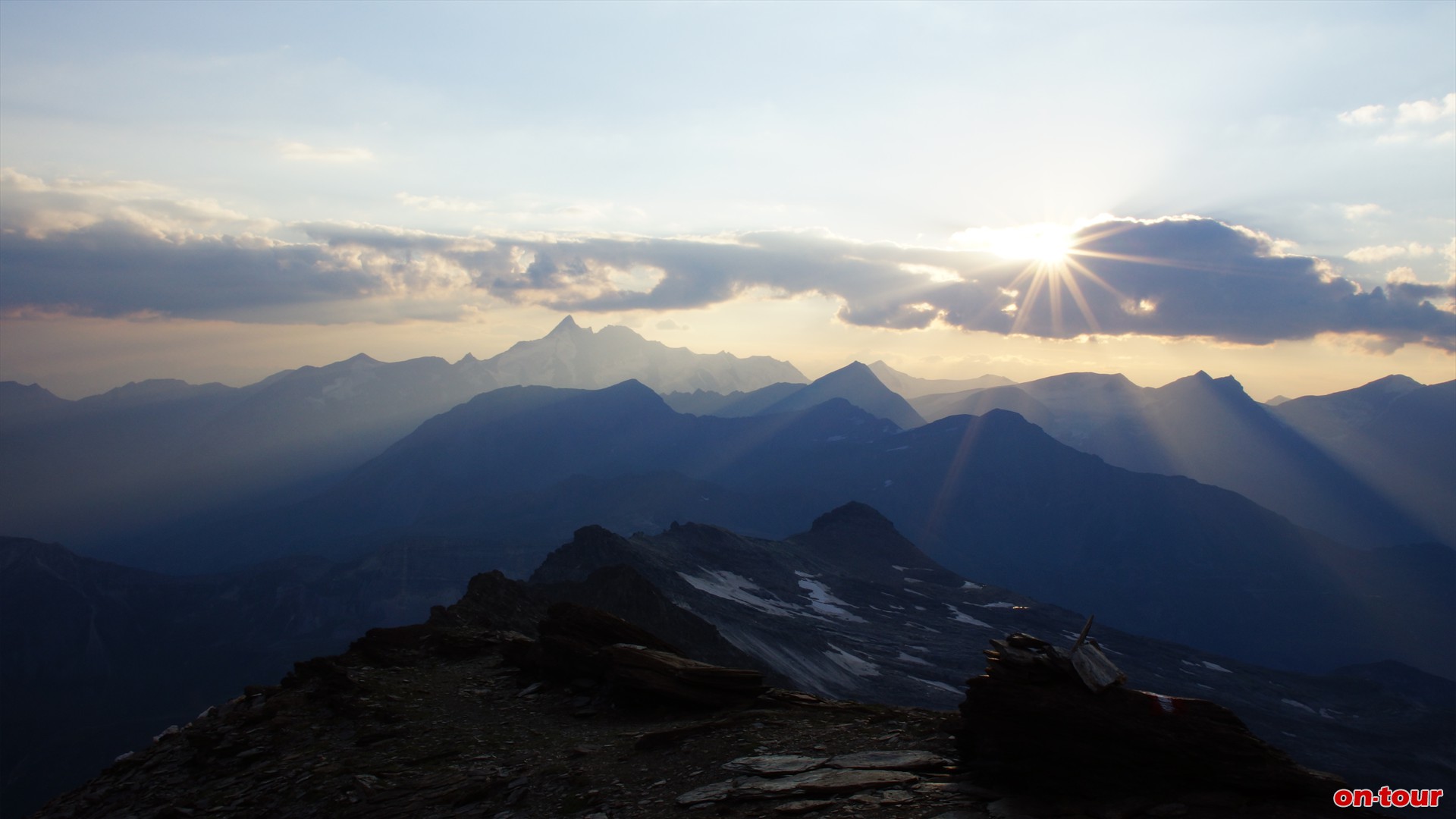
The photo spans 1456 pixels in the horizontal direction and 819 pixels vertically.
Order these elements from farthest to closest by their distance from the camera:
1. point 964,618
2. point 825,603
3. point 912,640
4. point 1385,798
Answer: point 964,618 → point 825,603 → point 912,640 → point 1385,798

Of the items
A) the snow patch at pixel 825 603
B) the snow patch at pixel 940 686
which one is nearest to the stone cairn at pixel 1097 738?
the snow patch at pixel 940 686

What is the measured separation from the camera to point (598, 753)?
1664cm

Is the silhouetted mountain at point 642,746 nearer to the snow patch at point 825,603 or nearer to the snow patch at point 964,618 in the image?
the snow patch at point 825,603

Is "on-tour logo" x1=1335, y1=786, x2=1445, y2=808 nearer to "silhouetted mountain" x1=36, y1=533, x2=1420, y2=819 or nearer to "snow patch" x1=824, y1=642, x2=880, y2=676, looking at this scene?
"silhouetted mountain" x1=36, y1=533, x2=1420, y2=819

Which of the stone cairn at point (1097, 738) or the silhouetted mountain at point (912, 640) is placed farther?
the silhouetted mountain at point (912, 640)

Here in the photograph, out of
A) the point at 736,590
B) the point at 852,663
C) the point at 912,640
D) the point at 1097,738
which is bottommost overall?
the point at 912,640

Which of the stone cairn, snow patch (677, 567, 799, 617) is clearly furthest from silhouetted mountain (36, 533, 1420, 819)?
snow patch (677, 567, 799, 617)

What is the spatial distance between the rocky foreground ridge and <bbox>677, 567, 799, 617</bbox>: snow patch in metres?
80.3

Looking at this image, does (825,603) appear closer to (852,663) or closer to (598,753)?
(852,663)

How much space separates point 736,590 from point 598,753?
100 m

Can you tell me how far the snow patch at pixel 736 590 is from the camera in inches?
4225

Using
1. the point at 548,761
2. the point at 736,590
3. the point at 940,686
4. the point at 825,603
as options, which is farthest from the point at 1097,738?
the point at 825,603

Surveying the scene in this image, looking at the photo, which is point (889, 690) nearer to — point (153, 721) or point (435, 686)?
point (435, 686)

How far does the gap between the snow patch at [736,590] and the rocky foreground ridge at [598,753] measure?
80.3 metres
